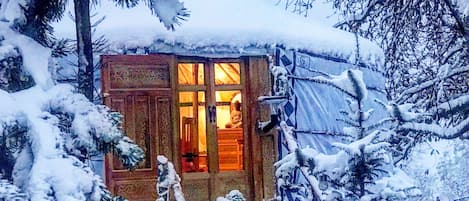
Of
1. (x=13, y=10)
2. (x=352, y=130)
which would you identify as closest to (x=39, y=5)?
(x=13, y=10)

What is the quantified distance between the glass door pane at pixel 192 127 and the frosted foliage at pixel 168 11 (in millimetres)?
3765

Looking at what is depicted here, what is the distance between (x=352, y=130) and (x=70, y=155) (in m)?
1.17

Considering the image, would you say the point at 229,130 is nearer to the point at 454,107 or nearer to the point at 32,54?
the point at 454,107

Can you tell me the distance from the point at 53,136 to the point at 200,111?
4581mm

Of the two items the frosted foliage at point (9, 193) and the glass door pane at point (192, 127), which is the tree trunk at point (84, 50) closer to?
the frosted foliage at point (9, 193)

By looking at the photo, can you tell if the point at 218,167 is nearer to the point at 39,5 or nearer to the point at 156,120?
the point at 156,120

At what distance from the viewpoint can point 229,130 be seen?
7.50 meters

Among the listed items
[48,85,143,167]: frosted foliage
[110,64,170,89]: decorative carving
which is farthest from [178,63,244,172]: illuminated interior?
[48,85,143,167]: frosted foliage

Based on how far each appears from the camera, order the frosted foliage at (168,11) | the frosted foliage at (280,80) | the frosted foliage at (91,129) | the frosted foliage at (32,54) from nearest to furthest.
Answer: the frosted foliage at (91,129) → the frosted foliage at (32,54) → the frosted foliage at (168,11) → the frosted foliage at (280,80)

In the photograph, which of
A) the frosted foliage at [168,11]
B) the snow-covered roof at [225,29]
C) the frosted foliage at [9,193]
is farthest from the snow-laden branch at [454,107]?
the frosted foliage at [9,193]

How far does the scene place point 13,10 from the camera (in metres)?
2.87

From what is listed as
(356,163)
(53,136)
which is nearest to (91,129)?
(53,136)

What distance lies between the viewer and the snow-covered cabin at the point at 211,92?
22.2 feet

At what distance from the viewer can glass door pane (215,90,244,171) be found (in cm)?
730
